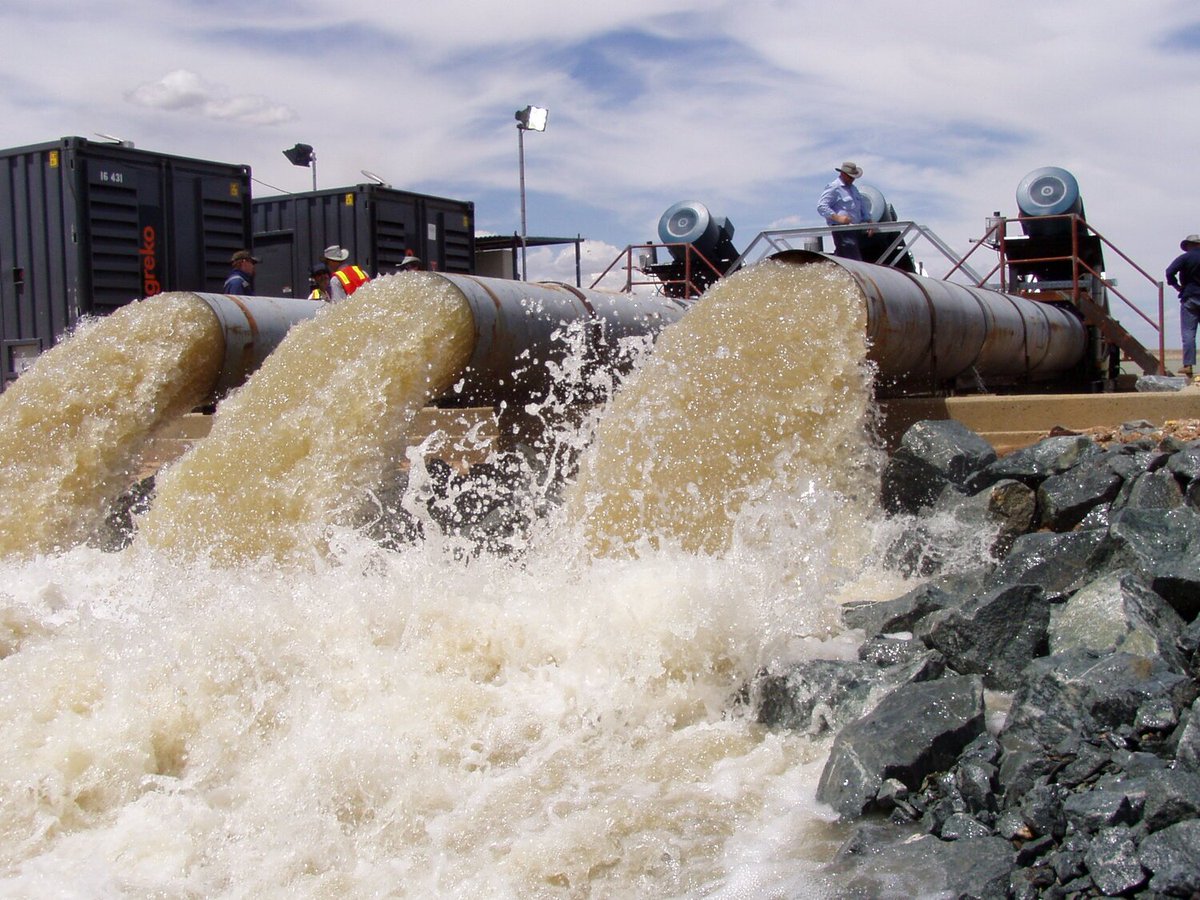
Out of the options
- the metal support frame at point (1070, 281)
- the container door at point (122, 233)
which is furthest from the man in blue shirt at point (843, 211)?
the container door at point (122, 233)

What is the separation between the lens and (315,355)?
789cm

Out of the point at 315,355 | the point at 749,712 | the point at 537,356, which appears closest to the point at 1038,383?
the point at 537,356

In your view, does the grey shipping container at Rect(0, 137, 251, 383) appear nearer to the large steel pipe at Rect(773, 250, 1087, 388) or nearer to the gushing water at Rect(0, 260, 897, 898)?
the gushing water at Rect(0, 260, 897, 898)

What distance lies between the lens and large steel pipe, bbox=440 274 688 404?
7.89 metres

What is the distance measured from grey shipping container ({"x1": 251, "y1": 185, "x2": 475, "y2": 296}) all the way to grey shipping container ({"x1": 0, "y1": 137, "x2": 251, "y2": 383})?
2.26 m

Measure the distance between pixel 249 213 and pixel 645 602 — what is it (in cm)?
983

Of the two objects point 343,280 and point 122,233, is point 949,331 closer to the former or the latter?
point 343,280

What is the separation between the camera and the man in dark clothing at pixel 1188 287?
11320mm

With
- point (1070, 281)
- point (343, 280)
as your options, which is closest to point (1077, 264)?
point (1070, 281)

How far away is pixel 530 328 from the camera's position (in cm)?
823

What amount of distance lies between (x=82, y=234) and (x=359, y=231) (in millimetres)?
3553

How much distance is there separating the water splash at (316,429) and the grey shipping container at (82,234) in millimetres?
4887

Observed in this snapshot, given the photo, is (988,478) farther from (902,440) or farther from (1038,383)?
(1038,383)

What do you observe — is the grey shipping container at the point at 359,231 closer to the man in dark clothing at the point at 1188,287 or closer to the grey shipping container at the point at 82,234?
the grey shipping container at the point at 82,234
